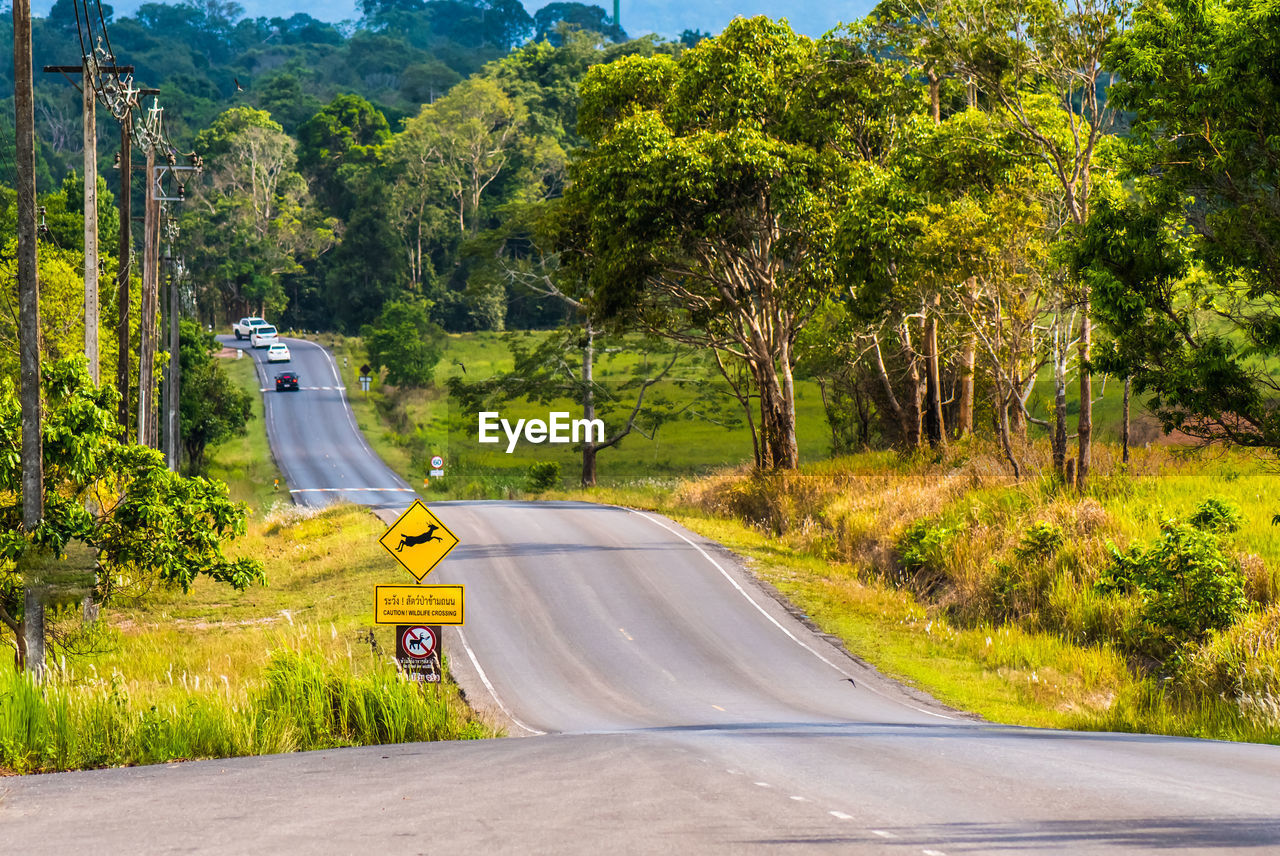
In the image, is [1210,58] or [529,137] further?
[529,137]

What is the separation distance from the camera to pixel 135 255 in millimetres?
79500

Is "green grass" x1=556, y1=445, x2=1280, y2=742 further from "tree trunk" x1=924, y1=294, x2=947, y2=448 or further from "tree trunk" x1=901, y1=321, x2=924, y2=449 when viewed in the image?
"tree trunk" x1=924, y1=294, x2=947, y2=448

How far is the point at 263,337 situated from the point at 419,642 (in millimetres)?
88754

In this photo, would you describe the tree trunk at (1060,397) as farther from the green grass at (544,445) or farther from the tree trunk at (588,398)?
the green grass at (544,445)

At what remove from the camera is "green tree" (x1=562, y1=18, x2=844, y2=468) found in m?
33.9

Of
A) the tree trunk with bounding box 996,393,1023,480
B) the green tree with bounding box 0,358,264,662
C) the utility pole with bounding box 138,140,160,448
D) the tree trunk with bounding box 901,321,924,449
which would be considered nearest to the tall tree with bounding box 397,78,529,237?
the utility pole with bounding box 138,140,160,448

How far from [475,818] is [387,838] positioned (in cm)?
75

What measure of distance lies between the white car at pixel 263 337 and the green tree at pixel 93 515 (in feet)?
273

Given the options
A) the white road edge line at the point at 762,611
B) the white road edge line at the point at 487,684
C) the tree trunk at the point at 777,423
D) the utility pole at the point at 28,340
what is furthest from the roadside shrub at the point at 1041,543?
the utility pole at the point at 28,340

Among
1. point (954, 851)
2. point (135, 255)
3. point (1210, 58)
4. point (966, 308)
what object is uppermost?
Result: point (135, 255)

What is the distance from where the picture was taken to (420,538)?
1667cm

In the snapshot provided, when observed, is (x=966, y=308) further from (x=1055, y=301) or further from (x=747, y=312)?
(x=747, y=312)

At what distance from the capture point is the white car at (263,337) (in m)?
99.6

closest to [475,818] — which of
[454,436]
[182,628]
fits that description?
[182,628]
